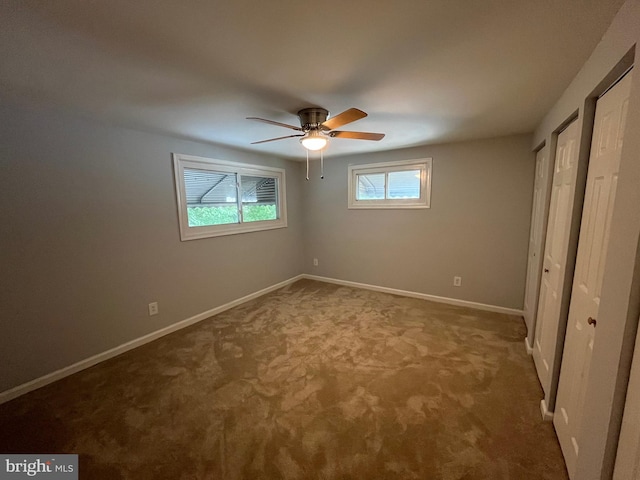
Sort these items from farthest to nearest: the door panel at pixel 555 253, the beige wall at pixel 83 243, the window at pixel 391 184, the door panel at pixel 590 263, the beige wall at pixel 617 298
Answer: the window at pixel 391 184 → the beige wall at pixel 83 243 → the door panel at pixel 555 253 → the door panel at pixel 590 263 → the beige wall at pixel 617 298

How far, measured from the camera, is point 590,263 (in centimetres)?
131

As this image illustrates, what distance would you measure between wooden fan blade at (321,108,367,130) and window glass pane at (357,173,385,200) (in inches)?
85.3

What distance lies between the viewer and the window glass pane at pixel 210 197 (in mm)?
3182

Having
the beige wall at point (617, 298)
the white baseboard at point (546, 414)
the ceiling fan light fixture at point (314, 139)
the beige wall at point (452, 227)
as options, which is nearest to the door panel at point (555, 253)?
the white baseboard at point (546, 414)

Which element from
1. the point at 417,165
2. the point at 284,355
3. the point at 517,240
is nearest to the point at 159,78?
the point at 284,355

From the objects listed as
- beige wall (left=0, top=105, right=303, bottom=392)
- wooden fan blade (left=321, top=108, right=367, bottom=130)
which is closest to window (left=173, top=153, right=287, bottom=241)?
beige wall (left=0, top=105, right=303, bottom=392)

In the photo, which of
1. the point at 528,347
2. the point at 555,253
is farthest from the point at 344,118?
the point at 528,347

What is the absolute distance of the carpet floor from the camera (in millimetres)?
1456

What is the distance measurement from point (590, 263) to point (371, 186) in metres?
3.00

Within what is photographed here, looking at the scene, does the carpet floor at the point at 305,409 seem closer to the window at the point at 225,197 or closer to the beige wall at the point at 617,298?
the beige wall at the point at 617,298

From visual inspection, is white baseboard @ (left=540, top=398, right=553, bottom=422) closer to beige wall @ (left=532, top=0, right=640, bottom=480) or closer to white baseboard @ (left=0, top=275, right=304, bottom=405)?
beige wall @ (left=532, top=0, right=640, bottom=480)

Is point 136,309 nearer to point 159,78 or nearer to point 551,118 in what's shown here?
point 159,78

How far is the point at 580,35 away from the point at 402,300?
317 cm
